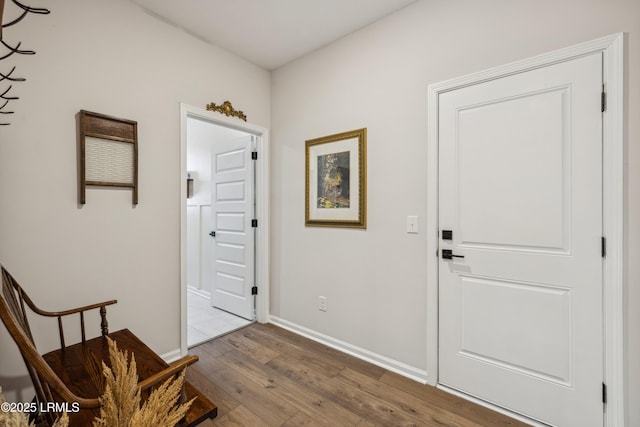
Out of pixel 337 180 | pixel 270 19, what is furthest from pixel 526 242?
pixel 270 19

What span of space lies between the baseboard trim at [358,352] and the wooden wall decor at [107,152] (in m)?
1.81

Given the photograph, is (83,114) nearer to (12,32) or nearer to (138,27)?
(12,32)

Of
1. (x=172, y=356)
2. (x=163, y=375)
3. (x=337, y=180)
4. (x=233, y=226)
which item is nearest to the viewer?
(x=163, y=375)

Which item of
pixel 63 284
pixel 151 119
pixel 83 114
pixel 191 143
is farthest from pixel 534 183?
pixel 191 143

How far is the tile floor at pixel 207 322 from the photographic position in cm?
284

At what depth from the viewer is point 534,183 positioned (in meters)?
1.72

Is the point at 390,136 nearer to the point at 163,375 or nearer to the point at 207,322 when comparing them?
the point at 163,375

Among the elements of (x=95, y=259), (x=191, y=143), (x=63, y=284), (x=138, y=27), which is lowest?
(x=63, y=284)

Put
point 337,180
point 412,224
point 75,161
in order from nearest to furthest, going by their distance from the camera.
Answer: point 75,161
point 412,224
point 337,180

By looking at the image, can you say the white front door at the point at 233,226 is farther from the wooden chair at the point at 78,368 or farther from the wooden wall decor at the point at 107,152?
the wooden chair at the point at 78,368

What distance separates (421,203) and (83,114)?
90.8 inches

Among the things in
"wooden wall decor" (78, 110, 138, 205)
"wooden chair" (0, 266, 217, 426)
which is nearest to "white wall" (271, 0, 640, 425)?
"wooden wall decor" (78, 110, 138, 205)

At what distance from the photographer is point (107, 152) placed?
79.3 inches

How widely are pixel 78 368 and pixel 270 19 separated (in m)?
2.57
